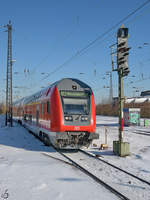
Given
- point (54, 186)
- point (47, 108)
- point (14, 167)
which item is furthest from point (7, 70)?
point (54, 186)

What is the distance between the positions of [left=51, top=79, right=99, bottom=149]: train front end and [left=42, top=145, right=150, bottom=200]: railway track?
107cm

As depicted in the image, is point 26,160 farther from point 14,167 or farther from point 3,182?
point 3,182

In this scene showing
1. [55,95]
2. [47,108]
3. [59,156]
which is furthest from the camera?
[47,108]

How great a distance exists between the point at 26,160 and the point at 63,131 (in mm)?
2062

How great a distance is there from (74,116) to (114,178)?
4139mm

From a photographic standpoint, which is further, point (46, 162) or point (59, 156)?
point (59, 156)

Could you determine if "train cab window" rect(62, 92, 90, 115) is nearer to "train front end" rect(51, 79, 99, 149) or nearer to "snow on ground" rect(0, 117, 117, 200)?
"train front end" rect(51, 79, 99, 149)

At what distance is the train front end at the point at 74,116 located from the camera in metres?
10.3

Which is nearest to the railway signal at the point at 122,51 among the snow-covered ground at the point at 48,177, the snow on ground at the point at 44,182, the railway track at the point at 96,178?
the snow-covered ground at the point at 48,177

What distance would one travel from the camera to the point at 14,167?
7902 millimetres

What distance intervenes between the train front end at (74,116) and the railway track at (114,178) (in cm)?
107

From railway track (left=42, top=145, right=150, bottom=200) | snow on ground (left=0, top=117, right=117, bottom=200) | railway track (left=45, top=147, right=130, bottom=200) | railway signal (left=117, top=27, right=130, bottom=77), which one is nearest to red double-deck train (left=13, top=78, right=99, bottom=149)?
railway track (left=45, top=147, right=130, bottom=200)

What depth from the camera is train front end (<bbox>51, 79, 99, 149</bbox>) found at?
10.3 metres

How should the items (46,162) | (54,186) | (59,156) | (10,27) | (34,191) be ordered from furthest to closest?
(10,27), (59,156), (46,162), (54,186), (34,191)
